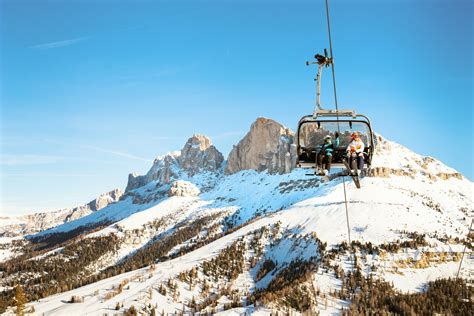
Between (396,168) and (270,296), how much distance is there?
157 meters

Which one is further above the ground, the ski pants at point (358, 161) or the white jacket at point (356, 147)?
the white jacket at point (356, 147)

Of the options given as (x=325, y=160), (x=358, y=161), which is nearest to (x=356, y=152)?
(x=358, y=161)

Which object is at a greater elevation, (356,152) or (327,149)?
(327,149)

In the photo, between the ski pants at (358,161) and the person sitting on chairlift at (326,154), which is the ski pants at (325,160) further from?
the ski pants at (358,161)

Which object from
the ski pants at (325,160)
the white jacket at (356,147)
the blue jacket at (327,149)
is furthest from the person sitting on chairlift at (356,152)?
the ski pants at (325,160)

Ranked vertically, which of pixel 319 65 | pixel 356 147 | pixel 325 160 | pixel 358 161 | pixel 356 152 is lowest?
pixel 358 161

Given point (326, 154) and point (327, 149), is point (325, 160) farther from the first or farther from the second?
point (327, 149)

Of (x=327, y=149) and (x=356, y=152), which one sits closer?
(x=356, y=152)

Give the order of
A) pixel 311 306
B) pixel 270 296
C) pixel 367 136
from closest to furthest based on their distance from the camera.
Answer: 1. pixel 367 136
2. pixel 311 306
3. pixel 270 296

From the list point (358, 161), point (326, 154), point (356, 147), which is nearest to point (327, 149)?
point (326, 154)

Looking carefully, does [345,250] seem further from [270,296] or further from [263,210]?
[263,210]

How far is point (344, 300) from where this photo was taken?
161ft

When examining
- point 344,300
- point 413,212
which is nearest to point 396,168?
point 413,212

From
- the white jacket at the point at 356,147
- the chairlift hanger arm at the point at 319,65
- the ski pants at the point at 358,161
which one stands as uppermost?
the chairlift hanger arm at the point at 319,65
